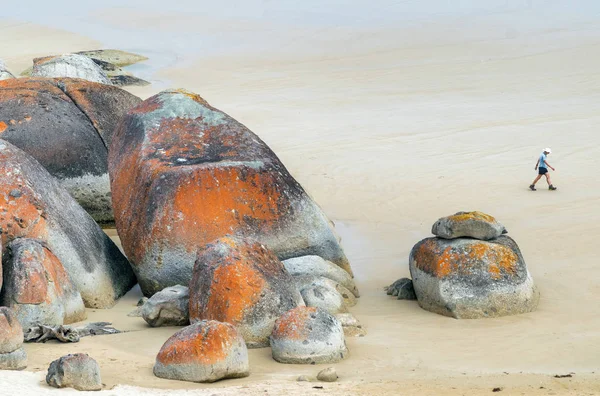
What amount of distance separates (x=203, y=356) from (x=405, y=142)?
1096 cm

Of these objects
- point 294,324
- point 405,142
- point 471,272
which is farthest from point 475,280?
point 405,142

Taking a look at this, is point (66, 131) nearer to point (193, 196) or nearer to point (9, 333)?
point (193, 196)

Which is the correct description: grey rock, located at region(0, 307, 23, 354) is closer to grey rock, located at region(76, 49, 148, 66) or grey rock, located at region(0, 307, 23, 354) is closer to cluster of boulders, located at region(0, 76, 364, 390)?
cluster of boulders, located at region(0, 76, 364, 390)

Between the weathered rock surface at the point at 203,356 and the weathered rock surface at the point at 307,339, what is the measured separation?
493mm

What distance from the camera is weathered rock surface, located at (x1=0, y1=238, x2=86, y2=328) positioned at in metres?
8.47

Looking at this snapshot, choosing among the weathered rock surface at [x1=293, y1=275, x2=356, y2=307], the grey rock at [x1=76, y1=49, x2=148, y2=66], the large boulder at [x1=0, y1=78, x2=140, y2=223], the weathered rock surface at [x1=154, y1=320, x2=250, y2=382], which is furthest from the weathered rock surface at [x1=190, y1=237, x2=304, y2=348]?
the grey rock at [x1=76, y1=49, x2=148, y2=66]

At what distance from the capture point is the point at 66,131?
42.3ft

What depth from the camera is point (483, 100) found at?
2142 cm

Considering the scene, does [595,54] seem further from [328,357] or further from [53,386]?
[53,386]

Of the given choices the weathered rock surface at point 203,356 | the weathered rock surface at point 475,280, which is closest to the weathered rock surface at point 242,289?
the weathered rock surface at point 203,356

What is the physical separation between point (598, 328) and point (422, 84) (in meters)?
15.1

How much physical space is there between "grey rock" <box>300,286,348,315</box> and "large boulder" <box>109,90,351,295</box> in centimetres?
85

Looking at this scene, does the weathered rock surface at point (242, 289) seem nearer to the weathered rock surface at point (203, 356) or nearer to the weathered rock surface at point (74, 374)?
the weathered rock surface at point (203, 356)

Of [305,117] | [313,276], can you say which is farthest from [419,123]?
[313,276]
